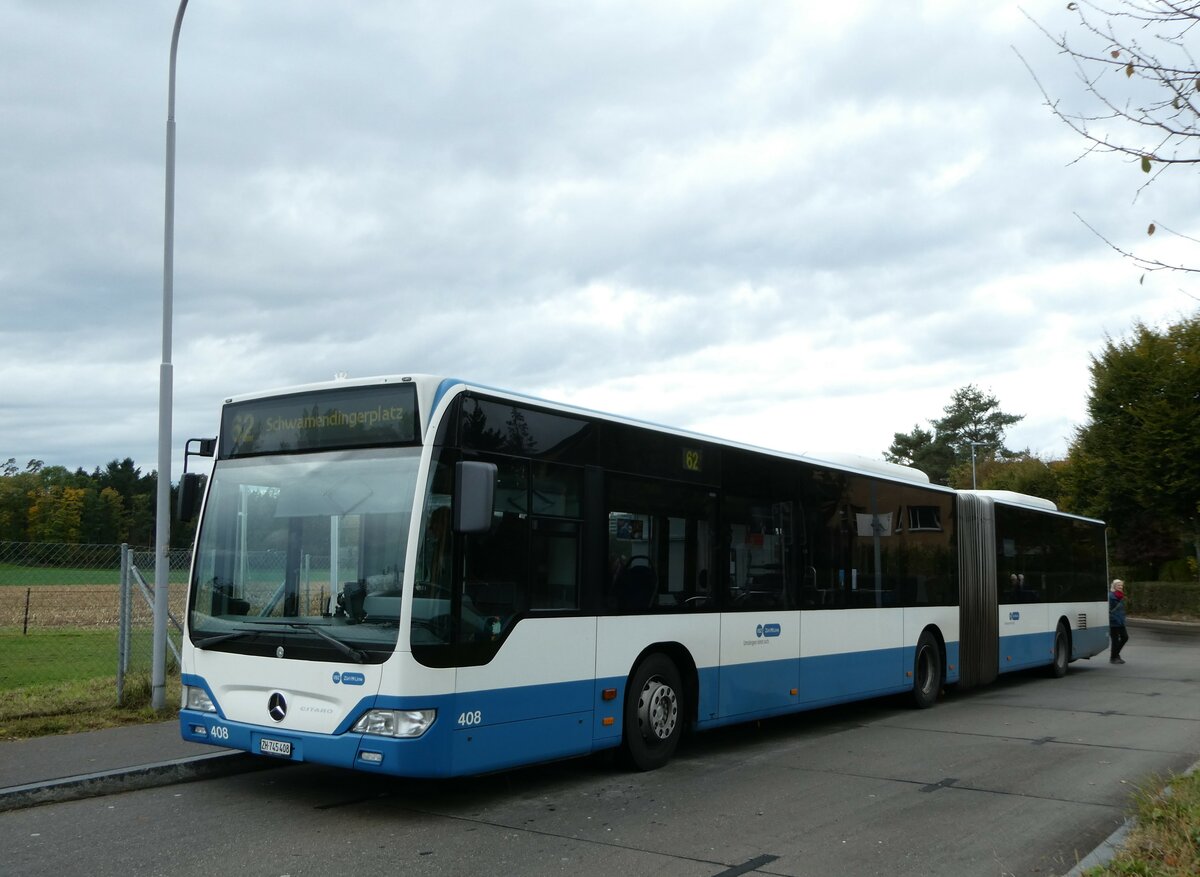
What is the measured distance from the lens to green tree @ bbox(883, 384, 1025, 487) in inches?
3888

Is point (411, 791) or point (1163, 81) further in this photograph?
point (411, 791)

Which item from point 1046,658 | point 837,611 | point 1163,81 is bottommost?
point 1046,658

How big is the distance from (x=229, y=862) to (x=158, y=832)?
1036 mm

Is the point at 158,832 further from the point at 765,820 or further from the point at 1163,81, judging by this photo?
the point at 1163,81

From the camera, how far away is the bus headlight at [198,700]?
322 inches

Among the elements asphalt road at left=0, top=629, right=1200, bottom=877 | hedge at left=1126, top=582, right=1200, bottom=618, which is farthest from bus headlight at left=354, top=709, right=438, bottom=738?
hedge at left=1126, top=582, right=1200, bottom=618

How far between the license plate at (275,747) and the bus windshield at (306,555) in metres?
0.61

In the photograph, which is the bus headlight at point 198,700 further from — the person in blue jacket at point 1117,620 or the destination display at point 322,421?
the person in blue jacket at point 1117,620

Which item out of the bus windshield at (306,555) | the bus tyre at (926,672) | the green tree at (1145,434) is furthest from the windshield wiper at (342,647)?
the green tree at (1145,434)

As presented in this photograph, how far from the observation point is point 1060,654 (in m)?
19.9

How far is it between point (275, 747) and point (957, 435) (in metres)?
99.5

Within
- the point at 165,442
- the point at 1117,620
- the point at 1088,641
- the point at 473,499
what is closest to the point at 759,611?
the point at 473,499

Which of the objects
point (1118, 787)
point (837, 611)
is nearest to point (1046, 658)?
point (837, 611)

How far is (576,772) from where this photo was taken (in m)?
9.49
